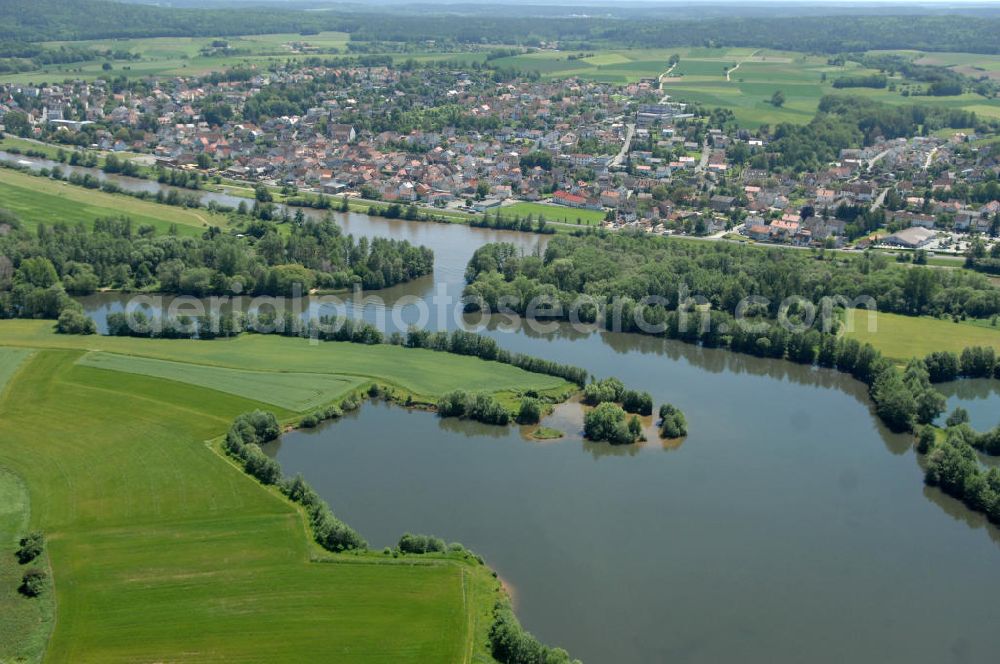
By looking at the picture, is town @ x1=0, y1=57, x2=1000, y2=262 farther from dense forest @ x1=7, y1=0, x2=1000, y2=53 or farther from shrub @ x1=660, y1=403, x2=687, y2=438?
dense forest @ x1=7, y1=0, x2=1000, y2=53

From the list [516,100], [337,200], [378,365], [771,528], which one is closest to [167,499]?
[378,365]

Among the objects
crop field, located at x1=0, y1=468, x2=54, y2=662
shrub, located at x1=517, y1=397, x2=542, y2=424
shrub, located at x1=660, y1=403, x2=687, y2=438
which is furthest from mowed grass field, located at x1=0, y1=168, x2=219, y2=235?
shrub, located at x1=660, y1=403, x2=687, y2=438

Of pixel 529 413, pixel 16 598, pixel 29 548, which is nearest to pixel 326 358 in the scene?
pixel 529 413

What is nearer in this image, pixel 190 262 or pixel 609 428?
pixel 609 428

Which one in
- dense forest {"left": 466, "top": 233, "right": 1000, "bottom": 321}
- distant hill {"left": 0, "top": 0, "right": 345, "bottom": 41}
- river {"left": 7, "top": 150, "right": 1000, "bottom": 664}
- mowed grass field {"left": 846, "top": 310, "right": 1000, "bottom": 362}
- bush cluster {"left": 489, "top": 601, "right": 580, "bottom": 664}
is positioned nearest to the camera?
bush cluster {"left": 489, "top": 601, "right": 580, "bottom": 664}

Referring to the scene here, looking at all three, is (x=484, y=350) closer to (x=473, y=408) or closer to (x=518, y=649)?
(x=473, y=408)
